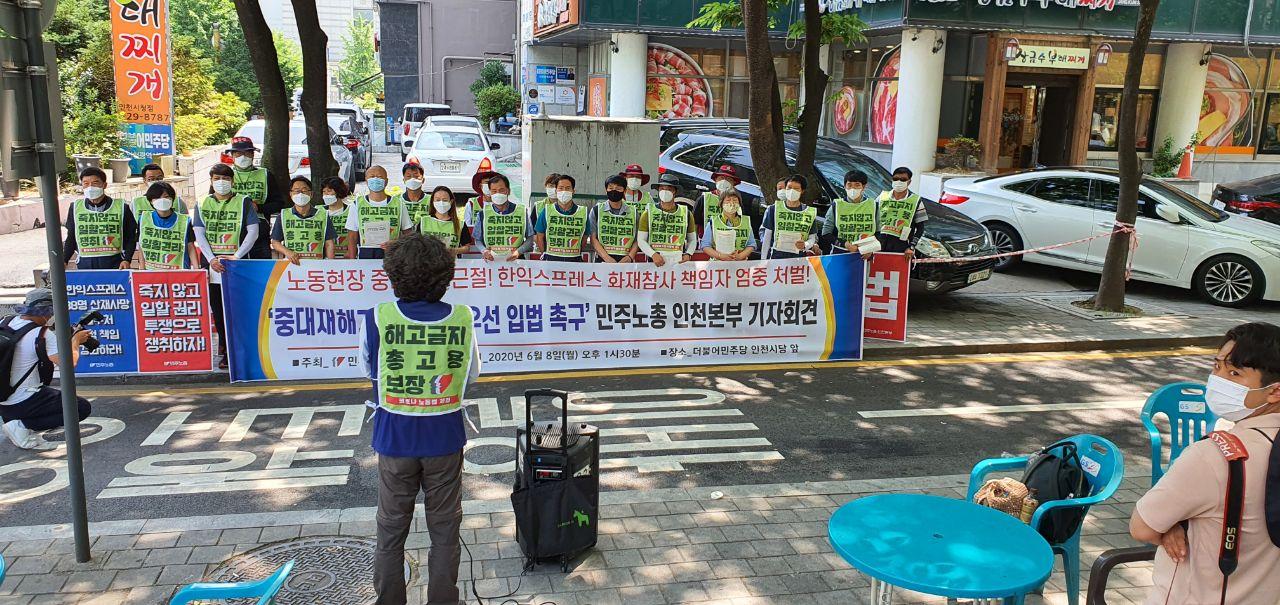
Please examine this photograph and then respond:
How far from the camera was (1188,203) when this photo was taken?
1317cm

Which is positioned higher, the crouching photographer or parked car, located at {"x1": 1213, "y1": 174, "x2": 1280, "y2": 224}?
parked car, located at {"x1": 1213, "y1": 174, "x2": 1280, "y2": 224}

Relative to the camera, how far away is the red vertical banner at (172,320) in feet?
27.0

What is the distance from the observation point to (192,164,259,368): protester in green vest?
8.68 meters

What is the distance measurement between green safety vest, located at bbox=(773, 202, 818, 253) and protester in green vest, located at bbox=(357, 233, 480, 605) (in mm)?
5861

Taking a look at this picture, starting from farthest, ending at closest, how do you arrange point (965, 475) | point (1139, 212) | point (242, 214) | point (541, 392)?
point (1139, 212) → point (242, 214) → point (965, 475) → point (541, 392)

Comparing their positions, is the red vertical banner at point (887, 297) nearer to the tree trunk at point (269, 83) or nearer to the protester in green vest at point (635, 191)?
the protester in green vest at point (635, 191)

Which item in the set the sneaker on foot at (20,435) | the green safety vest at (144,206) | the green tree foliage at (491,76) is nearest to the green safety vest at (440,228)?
the green safety vest at (144,206)

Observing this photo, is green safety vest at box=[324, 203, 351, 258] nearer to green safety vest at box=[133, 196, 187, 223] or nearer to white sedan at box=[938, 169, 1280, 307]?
green safety vest at box=[133, 196, 187, 223]

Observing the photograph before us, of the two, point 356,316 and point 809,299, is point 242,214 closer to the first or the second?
point 356,316

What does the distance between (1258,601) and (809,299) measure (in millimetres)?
6353

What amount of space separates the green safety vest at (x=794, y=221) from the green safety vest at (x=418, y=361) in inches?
235

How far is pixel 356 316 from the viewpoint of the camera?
844 centimetres

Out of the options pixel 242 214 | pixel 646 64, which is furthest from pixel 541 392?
pixel 646 64

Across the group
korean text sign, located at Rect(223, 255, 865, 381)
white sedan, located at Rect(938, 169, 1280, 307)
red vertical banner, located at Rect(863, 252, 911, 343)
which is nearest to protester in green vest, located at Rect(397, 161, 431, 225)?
korean text sign, located at Rect(223, 255, 865, 381)
